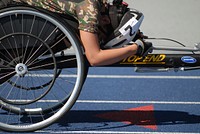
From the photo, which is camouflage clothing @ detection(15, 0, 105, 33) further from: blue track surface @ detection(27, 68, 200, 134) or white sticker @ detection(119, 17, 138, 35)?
blue track surface @ detection(27, 68, 200, 134)

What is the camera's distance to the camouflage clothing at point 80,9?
13.1 feet

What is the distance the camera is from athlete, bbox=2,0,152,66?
13.1 feet

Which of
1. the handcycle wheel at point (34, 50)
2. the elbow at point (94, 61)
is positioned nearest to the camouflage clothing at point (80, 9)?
the handcycle wheel at point (34, 50)

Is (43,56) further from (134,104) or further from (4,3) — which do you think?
(134,104)

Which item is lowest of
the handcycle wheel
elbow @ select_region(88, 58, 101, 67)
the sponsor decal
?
the sponsor decal

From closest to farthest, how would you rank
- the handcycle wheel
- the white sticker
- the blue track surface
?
the handcycle wheel, the white sticker, the blue track surface

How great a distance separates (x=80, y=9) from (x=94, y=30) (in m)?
0.20

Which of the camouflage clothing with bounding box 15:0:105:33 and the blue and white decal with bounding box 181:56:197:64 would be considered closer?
the camouflage clothing with bounding box 15:0:105:33

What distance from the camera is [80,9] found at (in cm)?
401

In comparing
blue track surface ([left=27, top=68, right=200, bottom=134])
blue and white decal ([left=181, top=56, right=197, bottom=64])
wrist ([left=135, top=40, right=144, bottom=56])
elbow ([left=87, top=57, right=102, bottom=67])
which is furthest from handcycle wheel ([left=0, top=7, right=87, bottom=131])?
blue and white decal ([left=181, top=56, right=197, bottom=64])

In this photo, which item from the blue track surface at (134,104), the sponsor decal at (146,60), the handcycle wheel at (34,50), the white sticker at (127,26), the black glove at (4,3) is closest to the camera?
the handcycle wheel at (34,50)

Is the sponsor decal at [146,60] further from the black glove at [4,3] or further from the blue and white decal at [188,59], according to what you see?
the black glove at [4,3]

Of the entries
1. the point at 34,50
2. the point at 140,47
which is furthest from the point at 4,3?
the point at 140,47

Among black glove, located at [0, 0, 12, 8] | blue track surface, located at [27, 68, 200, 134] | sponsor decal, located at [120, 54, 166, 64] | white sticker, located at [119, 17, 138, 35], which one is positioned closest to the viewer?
black glove, located at [0, 0, 12, 8]
